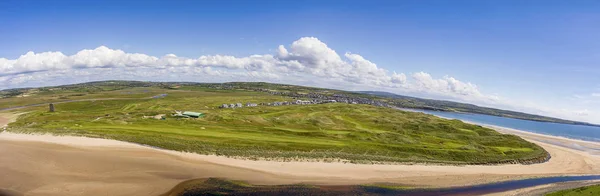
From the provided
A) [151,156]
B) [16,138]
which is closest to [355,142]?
[151,156]

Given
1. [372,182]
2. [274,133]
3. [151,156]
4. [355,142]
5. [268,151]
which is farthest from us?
[274,133]

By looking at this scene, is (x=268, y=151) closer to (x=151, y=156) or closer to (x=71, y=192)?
(x=151, y=156)

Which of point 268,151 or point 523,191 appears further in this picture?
point 268,151

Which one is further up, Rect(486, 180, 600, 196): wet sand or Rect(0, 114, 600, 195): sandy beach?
Rect(486, 180, 600, 196): wet sand

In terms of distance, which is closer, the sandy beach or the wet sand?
the sandy beach

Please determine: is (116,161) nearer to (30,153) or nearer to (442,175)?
(30,153)

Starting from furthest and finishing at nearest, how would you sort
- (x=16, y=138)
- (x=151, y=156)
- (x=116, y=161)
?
(x=16, y=138), (x=151, y=156), (x=116, y=161)

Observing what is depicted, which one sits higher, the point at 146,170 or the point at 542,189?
the point at 542,189
